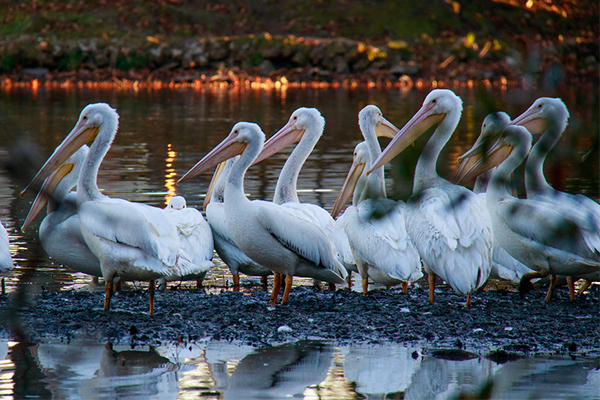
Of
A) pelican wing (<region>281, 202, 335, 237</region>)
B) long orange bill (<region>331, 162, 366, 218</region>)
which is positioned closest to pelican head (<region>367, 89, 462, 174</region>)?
Answer: pelican wing (<region>281, 202, 335, 237</region>)

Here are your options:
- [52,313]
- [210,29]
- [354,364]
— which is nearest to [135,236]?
[52,313]

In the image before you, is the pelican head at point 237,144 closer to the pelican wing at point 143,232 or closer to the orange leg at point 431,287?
the pelican wing at point 143,232

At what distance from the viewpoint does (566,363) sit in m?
4.52

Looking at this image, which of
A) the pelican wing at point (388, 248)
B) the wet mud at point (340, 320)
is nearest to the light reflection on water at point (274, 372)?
the wet mud at point (340, 320)

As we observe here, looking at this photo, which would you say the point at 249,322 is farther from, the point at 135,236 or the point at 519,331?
the point at 519,331

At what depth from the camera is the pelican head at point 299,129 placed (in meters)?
7.79

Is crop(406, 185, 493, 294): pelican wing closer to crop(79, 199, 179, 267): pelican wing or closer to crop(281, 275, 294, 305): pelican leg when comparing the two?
crop(281, 275, 294, 305): pelican leg

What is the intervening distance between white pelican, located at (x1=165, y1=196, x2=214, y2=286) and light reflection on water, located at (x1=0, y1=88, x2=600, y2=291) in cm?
54

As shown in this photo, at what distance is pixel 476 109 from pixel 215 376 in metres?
3.31

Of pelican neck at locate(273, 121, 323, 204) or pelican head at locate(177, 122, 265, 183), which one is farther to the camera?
pelican neck at locate(273, 121, 323, 204)

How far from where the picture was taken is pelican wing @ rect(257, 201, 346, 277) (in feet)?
20.2

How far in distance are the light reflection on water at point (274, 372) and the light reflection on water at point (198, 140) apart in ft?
1.93

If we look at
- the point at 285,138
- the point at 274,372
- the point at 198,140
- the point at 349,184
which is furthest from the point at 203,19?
the point at 274,372

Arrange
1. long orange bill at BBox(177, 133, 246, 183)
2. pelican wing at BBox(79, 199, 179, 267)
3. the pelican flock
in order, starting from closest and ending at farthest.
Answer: pelican wing at BBox(79, 199, 179, 267) → the pelican flock → long orange bill at BBox(177, 133, 246, 183)
